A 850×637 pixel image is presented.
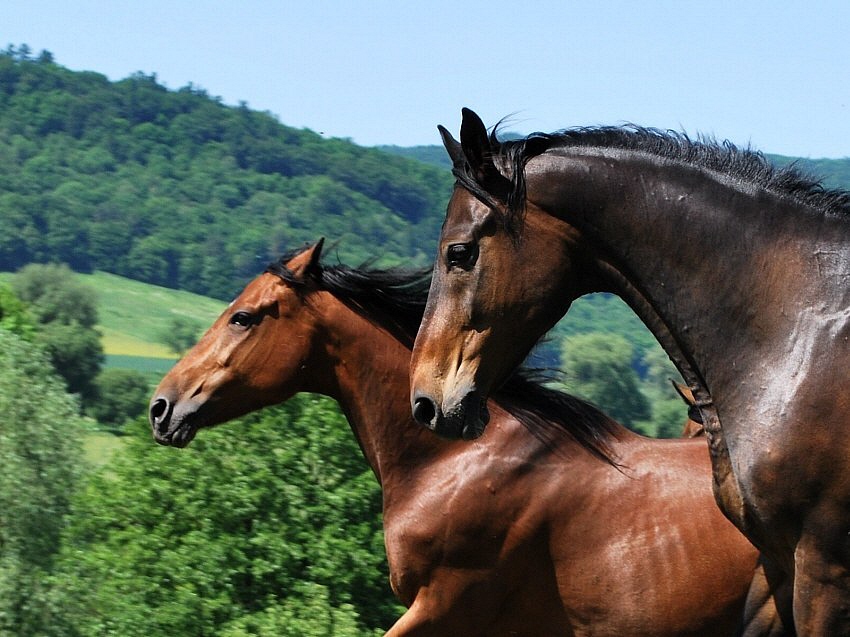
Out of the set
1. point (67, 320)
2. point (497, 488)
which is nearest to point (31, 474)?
point (497, 488)

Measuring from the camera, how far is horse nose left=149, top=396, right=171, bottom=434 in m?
5.99

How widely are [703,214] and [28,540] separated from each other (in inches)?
234

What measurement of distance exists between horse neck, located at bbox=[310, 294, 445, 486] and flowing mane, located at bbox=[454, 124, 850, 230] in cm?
208

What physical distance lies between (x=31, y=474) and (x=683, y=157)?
614cm

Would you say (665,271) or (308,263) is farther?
(308,263)

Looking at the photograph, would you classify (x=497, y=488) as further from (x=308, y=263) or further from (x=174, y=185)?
(x=174, y=185)

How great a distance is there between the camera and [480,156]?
3.62 metres

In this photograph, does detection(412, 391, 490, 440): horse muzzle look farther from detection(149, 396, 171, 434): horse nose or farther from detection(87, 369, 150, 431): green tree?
detection(87, 369, 150, 431): green tree

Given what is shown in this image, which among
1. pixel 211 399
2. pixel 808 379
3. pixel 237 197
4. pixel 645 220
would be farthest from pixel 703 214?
pixel 237 197

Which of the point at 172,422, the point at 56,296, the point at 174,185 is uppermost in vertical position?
the point at 172,422

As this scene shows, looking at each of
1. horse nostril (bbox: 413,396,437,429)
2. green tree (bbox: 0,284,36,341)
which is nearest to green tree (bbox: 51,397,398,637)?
horse nostril (bbox: 413,396,437,429)

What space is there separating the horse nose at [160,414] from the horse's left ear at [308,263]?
83 cm

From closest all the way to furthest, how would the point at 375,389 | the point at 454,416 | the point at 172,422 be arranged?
the point at 454,416, the point at 375,389, the point at 172,422

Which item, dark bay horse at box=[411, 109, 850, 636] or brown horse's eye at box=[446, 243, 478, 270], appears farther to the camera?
brown horse's eye at box=[446, 243, 478, 270]
